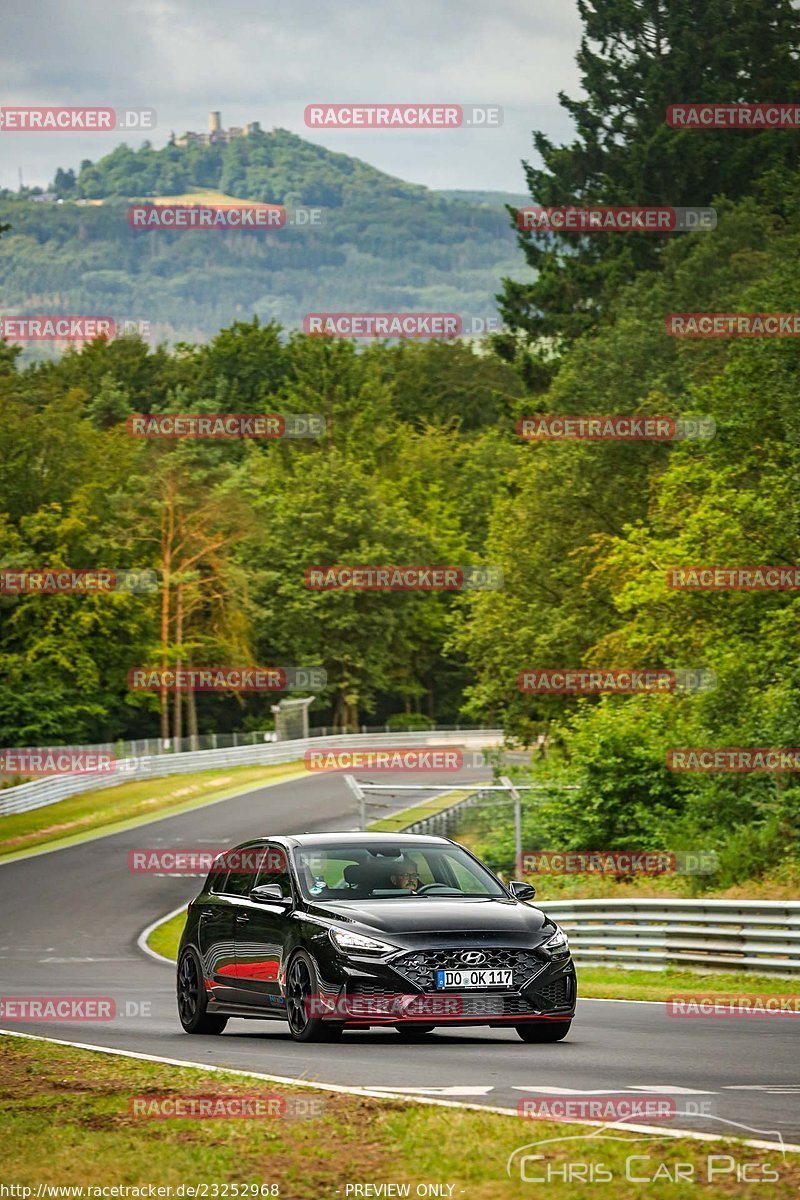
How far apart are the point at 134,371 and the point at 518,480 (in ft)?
195

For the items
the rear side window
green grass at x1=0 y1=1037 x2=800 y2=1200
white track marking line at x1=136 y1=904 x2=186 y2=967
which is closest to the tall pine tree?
white track marking line at x1=136 y1=904 x2=186 y2=967

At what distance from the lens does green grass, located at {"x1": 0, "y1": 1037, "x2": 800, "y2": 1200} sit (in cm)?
757

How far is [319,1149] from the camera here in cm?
837

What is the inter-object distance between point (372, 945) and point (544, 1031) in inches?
62.3

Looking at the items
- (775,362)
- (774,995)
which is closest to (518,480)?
(775,362)

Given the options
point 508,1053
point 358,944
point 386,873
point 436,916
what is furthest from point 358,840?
point 508,1053

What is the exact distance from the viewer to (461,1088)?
10594mm

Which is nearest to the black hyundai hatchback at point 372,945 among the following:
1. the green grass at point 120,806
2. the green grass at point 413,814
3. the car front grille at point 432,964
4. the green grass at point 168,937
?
the car front grille at point 432,964

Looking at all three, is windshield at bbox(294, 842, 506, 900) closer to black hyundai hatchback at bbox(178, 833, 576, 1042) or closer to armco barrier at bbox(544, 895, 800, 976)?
black hyundai hatchback at bbox(178, 833, 576, 1042)

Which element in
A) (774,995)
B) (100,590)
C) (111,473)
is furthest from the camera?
(111,473)

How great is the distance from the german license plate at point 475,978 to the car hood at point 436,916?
27 centimetres

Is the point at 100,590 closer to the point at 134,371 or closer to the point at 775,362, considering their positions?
the point at 134,371

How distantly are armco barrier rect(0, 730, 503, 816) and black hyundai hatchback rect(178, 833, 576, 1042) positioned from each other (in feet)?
156

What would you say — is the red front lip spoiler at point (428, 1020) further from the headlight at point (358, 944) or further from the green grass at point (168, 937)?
the green grass at point (168, 937)
